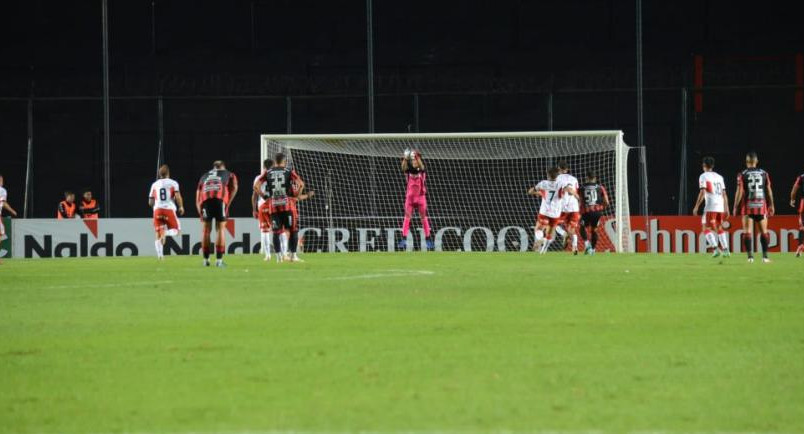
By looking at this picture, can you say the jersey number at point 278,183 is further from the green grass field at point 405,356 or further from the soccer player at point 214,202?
the green grass field at point 405,356

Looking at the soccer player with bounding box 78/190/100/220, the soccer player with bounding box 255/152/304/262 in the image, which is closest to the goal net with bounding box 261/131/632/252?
the soccer player with bounding box 78/190/100/220

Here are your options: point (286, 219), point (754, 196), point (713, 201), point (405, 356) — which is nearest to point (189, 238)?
point (286, 219)

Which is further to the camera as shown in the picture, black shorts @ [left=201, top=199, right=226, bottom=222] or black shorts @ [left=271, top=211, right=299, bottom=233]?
black shorts @ [left=271, top=211, right=299, bottom=233]

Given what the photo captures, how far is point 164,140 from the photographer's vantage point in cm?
3866

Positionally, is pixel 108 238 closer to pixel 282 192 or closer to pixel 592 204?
pixel 282 192

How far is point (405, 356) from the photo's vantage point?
8781 mm

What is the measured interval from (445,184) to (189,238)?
7.73 metres

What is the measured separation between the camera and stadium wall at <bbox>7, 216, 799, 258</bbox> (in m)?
31.6

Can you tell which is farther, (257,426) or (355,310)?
(355,310)

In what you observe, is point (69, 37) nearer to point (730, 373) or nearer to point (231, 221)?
point (231, 221)

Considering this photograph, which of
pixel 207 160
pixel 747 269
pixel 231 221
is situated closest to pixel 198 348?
pixel 747 269

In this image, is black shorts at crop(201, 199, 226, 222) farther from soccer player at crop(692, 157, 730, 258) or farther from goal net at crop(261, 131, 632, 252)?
soccer player at crop(692, 157, 730, 258)

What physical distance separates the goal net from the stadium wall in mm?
50

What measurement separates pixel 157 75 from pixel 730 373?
111 feet
